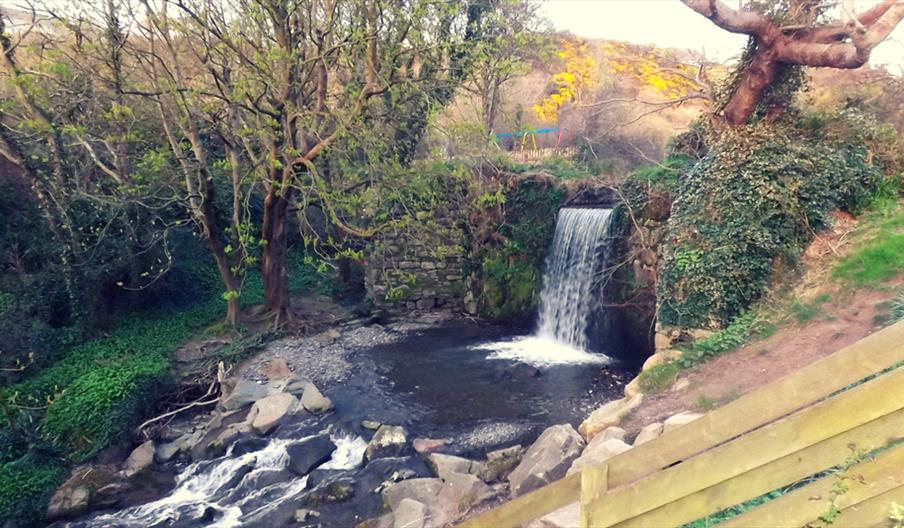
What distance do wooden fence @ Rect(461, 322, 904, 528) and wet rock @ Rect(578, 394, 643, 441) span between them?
414 centimetres

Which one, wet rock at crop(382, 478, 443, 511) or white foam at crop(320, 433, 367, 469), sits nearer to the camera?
wet rock at crop(382, 478, 443, 511)

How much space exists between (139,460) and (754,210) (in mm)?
9277

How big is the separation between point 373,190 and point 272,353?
161 inches

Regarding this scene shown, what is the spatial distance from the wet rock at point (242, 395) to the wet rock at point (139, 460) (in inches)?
50.4

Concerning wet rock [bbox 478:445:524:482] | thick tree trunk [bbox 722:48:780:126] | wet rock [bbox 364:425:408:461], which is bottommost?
wet rock [bbox 364:425:408:461]

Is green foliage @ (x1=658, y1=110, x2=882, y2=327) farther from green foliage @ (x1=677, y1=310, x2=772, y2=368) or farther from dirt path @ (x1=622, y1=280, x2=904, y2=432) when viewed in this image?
dirt path @ (x1=622, y1=280, x2=904, y2=432)

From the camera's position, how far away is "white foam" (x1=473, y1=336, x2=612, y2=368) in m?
10.0

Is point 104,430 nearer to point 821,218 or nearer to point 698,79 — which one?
point 821,218

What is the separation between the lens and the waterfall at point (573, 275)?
10961 millimetres

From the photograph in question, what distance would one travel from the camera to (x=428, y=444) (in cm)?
674

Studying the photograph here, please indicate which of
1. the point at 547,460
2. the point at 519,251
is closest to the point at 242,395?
the point at 547,460

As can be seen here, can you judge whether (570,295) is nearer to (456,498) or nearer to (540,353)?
(540,353)

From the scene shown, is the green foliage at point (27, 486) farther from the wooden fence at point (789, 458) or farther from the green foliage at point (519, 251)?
the green foliage at point (519, 251)

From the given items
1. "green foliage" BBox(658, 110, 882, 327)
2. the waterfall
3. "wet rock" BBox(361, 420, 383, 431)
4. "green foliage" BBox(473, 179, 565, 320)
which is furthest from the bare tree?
"wet rock" BBox(361, 420, 383, 431)
